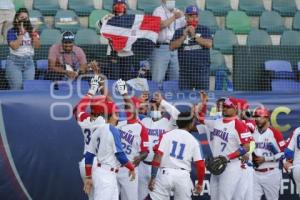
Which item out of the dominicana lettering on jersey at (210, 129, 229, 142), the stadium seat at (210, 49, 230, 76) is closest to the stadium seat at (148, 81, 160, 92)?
the stadium seat at (210, 49, 230, 76)

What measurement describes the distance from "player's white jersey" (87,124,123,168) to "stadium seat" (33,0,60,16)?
460cm

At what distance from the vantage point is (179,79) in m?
12.3

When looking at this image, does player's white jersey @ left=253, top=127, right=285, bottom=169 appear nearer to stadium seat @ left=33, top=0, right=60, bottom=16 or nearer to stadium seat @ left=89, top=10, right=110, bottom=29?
stadium seat @ left=89, top=10, right=110, bottom=29

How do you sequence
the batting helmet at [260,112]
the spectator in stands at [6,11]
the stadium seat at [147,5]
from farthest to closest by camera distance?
the stadium seat at [147,5] < the spectator in stands at [6,11] < the batting helmet at [260,112]

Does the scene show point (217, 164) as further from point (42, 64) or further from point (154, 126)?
point (42, 64)

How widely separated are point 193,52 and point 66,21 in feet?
8.21

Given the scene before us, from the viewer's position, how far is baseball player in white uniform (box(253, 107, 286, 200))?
11773 mm

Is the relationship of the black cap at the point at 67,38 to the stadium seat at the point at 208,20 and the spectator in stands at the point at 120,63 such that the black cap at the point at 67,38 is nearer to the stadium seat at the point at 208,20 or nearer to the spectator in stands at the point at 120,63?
the spectator in stands at the point at 120,63

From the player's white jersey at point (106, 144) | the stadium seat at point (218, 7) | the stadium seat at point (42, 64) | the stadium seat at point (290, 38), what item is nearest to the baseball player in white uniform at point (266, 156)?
the stadium seat at point (290, 38)

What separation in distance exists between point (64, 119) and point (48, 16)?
290 centimetres

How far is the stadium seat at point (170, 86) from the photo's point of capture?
12.1 m

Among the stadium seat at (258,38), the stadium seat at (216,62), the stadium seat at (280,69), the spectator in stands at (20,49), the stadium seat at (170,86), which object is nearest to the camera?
the spectator in stands at (20,49)

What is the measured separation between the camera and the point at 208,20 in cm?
1420

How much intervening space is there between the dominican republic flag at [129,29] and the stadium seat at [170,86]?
671mm
